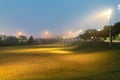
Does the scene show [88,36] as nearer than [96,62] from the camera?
No

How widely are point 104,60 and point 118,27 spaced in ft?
206

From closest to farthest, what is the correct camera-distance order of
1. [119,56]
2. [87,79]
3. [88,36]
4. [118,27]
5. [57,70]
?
Answer: 1. [87,79]
2. [57,70]
3. [119,56]
4. [118,27]
5. [88,36]

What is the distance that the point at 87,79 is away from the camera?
15305 mm

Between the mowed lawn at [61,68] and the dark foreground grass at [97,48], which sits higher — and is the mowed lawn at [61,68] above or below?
below

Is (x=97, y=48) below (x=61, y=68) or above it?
above

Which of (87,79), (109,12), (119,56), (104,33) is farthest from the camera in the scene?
(104,33)

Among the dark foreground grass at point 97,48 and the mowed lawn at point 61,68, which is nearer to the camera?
the mowed lawn at point 61,68

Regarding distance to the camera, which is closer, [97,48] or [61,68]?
[61,68]

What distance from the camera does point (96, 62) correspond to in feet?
101

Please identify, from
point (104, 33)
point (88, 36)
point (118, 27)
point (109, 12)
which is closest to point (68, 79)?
point (109, 12)

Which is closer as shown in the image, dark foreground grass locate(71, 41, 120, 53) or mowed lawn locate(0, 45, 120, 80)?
mowed lawn locate(0, 45, 120, 80)

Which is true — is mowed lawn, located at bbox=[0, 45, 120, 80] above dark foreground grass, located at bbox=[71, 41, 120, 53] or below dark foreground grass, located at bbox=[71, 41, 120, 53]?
below

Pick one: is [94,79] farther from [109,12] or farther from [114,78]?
[109,12]

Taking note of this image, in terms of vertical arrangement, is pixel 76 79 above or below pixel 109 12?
below
